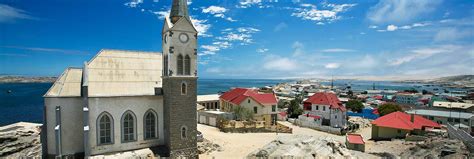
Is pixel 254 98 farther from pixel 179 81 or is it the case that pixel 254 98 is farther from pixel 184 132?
pixel 179 81

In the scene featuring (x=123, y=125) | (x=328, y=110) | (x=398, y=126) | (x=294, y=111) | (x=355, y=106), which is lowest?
(x=355, y=106)

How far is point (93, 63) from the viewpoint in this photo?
69.9 feet

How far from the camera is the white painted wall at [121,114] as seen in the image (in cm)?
2006

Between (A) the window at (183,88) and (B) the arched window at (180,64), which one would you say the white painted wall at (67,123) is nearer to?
(A) the window at (183,88)

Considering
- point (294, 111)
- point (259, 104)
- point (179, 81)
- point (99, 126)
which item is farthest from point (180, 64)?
point (294, 111)

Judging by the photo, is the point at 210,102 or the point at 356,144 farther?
the point at 210,102

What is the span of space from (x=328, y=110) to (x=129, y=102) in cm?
3455

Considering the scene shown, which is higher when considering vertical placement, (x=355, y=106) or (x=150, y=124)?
(x=150, y=124)

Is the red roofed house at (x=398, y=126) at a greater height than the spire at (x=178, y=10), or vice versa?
the spire at (x=178, y=10)

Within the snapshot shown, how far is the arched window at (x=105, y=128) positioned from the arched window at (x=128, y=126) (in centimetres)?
92

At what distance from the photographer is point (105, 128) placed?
20.6 m

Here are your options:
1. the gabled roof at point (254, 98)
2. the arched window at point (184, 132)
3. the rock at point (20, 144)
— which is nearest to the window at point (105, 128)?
→ the arched window at point (184, 132)

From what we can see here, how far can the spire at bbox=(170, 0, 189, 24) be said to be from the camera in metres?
22.4

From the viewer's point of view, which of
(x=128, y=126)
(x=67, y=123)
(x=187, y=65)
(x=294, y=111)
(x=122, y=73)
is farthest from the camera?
(x=294, y=111)
